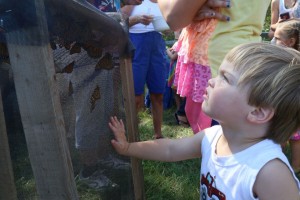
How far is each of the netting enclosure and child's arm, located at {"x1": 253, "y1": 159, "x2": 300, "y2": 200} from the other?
0.60 m

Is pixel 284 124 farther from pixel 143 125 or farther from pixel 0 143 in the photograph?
pixel 143 125

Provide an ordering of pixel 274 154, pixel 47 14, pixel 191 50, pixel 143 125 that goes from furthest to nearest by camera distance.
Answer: pixel 143 125 < pixel 191 50 < pixel 274 154 < pixel 47 14

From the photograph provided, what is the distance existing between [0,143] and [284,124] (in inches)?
37.6

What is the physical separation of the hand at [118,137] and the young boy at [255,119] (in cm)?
37

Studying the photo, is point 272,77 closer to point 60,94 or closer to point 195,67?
point 195,67

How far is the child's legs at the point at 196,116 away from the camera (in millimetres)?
1932

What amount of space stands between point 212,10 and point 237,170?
70 cm

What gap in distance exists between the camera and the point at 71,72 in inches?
59.9

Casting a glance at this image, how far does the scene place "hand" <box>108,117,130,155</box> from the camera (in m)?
1.70

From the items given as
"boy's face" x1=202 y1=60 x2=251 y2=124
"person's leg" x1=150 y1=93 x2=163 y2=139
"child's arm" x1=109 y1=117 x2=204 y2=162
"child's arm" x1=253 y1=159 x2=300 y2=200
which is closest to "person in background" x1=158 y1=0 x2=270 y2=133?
"child's arm" x1=109 y1=117 x2=204 y2=162

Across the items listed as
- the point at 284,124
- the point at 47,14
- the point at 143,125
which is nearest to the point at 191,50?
the point at 284,124

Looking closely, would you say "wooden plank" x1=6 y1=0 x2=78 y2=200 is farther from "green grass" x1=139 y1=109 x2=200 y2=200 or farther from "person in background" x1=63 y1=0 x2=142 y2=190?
"green grass" x1=139 y1=109 x2=200 y2=200

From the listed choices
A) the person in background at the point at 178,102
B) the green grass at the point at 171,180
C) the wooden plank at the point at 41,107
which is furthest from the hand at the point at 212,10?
the person in background at the point at 178,102

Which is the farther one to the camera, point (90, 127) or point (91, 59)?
point (90, 127)
